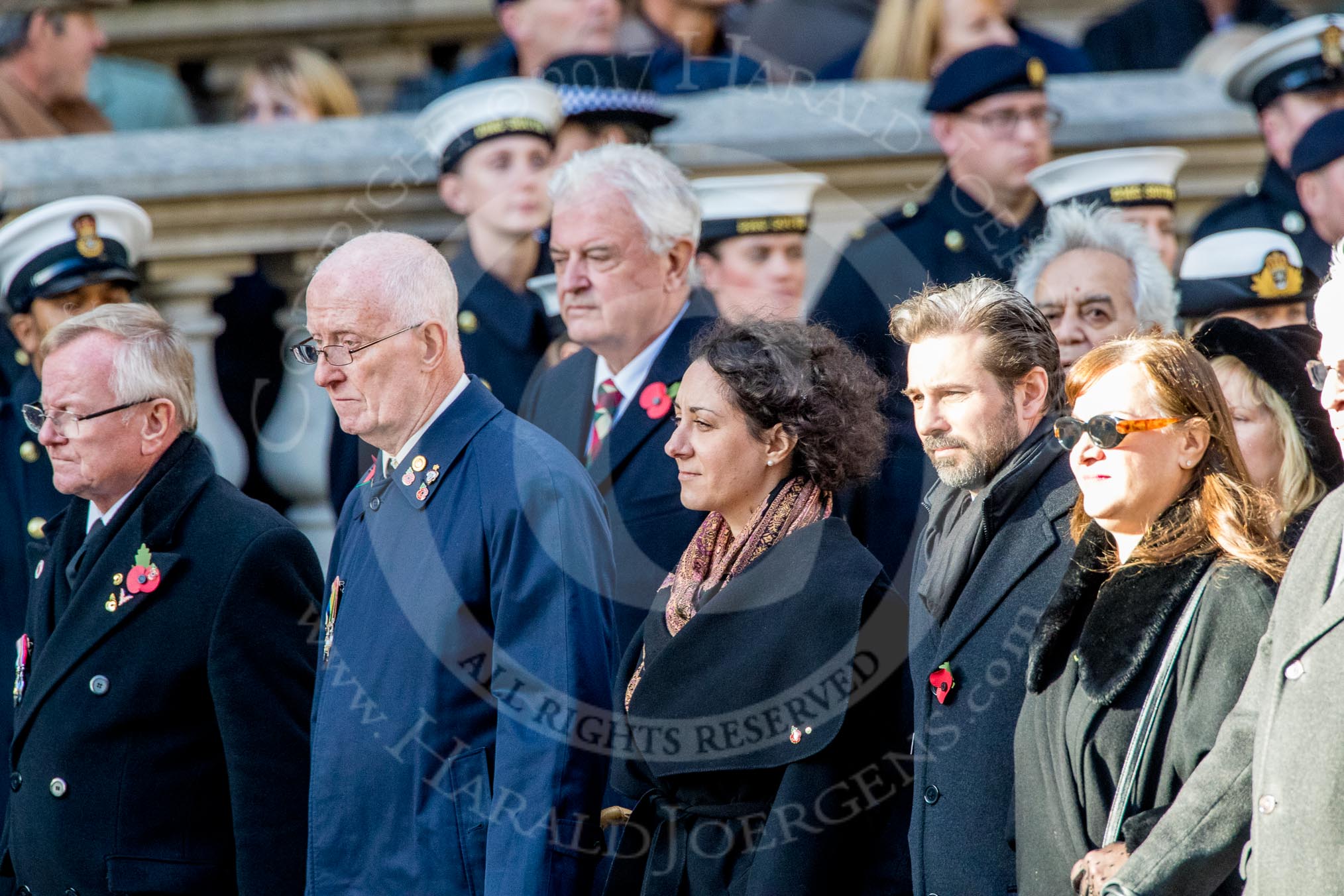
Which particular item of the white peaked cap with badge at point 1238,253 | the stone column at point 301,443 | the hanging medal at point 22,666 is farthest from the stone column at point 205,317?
the white peaked cap with badge at point 1238,253

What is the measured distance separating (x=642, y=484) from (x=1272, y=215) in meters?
2.43

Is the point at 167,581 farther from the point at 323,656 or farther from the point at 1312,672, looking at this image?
the point at 1312,672

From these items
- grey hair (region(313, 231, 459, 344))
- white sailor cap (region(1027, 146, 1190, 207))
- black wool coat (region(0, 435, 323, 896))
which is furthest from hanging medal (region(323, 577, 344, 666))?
white sailor cap (region(1027, 146, 1190, 207))

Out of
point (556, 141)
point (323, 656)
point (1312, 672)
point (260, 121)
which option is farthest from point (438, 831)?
point (260, 121)

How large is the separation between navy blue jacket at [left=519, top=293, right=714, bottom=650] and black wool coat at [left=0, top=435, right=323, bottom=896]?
72 cm

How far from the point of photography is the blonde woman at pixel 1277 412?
382 centimetres

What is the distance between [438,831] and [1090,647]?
1.27 meters

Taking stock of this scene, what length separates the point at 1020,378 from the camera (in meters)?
3.52

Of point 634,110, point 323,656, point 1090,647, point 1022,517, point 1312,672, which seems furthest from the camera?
point 634,110

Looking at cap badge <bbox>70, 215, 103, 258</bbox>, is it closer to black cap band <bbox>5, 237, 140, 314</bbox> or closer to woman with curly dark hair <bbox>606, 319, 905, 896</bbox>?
black cap band <bbox>5, 237, 140, 314</bbox>

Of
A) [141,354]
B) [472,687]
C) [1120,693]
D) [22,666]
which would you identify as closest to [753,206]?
[141,354]

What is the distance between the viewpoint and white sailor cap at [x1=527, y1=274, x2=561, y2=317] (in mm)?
5285

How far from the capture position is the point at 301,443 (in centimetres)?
577

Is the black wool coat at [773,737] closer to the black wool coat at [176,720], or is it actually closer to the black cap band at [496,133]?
the black wool coat at [176,720]
